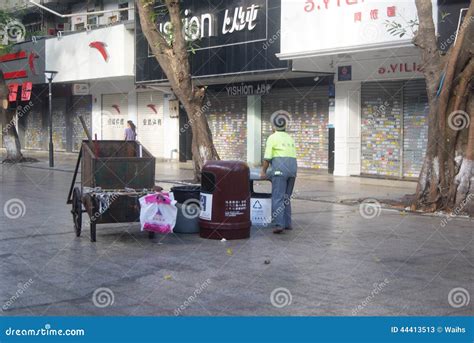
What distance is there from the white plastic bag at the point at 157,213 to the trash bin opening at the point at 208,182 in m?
0.69

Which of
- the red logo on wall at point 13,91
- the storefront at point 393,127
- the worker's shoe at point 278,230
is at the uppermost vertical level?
the red logo on wall at point 13,91

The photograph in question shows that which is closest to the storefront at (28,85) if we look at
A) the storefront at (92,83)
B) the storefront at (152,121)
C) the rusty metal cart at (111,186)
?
the storefront at (92,83)

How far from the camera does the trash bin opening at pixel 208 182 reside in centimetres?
1015

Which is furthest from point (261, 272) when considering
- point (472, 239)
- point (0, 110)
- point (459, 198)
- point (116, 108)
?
point (116, 108)

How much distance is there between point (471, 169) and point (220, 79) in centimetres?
1321

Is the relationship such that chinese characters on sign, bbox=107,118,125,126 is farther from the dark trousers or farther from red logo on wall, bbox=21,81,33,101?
the dark trousers

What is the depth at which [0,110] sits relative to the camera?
2966 centimetres

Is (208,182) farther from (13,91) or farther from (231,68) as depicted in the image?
(13,91)

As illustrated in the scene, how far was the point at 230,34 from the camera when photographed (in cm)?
2352

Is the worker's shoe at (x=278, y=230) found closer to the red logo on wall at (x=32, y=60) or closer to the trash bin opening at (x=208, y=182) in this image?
the trash bin opening at (x=208, y=182)

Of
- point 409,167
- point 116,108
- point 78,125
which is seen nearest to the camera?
point 409,167

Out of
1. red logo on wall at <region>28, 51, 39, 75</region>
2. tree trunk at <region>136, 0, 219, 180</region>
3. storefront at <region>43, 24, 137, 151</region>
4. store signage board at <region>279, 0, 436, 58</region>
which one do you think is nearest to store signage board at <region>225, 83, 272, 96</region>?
store signage board at <region>279, 0, 436, 58</region>

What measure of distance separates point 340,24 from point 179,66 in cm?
454

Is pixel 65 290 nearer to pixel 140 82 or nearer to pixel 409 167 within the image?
pixel 409 167
